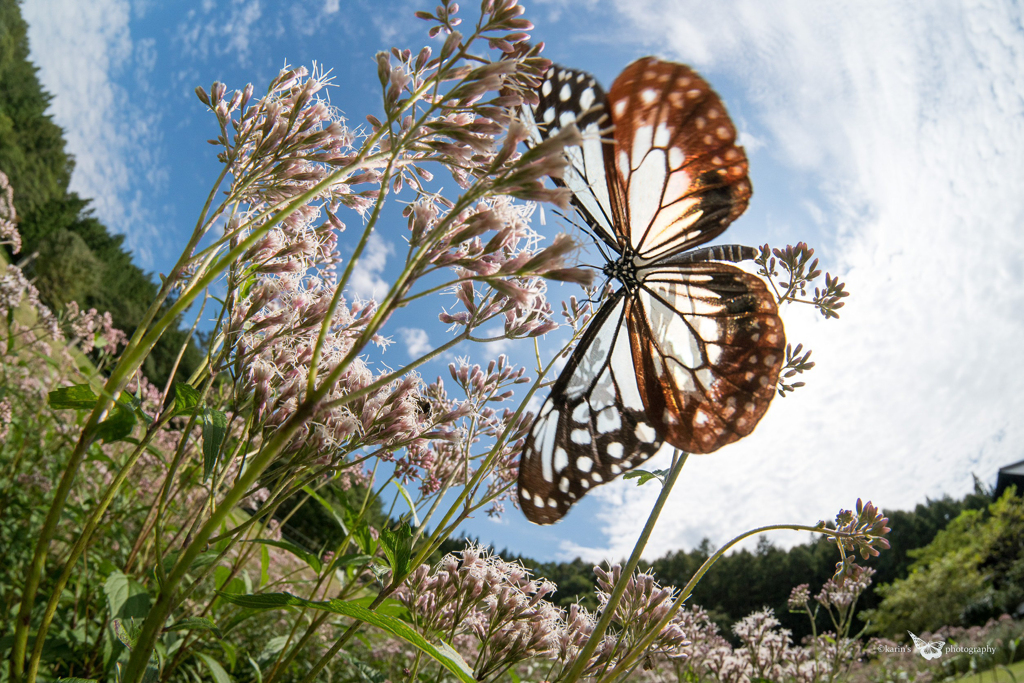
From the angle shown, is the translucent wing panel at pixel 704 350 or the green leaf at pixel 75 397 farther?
the translucent wing panel at pixel 704 350

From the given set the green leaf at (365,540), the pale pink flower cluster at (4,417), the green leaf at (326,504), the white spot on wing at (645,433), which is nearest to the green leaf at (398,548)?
the green leaf at (326,504)

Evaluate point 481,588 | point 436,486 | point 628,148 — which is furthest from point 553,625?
point 628,148

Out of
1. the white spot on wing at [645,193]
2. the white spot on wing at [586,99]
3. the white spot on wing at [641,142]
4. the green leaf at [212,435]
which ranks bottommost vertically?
the green leaf at [212,435]

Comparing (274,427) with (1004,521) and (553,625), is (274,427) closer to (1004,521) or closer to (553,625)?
(553,625)

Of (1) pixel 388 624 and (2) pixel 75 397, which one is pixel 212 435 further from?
(1) pixel 388 624

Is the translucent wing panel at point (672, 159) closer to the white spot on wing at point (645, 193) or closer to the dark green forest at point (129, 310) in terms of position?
the white spot on wing at point (645, 193)

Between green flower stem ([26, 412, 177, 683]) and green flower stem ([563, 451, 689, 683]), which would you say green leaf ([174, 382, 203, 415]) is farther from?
green flower stem ([563, 451, 689, 683])

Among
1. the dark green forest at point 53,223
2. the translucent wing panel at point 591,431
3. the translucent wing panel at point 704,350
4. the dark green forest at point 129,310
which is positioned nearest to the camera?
the translucent wing panel at point 704,350
